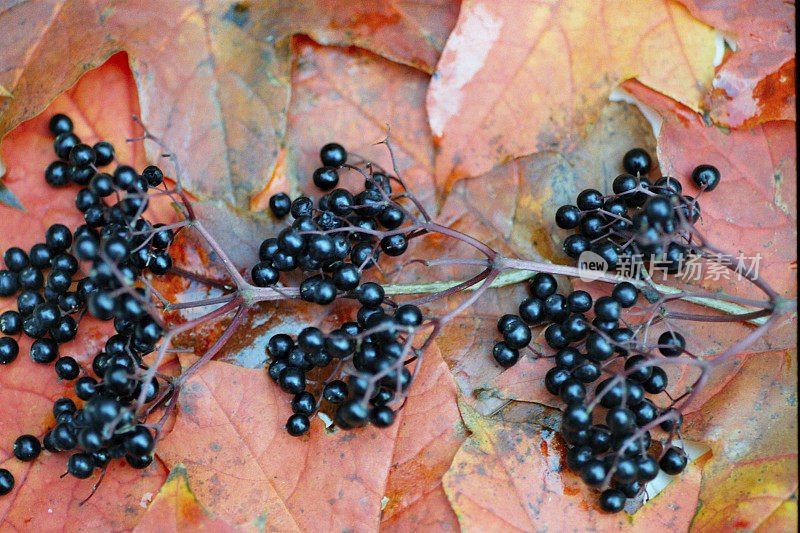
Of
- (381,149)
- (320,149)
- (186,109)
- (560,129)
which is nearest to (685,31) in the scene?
(560,129)

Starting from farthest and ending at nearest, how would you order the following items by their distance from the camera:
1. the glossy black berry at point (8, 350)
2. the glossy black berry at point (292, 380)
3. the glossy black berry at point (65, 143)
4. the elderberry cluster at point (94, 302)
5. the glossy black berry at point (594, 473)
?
1. the glossy black berry at point (65, 143)
2. the glossy black berry at point (8, 350)
3. the glossy black berry at point (292, 380)
4. the glossy black berry at point (594, 473)
5. the elderberry cluster at point (94, 302)

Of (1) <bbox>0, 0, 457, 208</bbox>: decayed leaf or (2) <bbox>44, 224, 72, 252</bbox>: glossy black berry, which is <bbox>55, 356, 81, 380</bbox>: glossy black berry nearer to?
(2) <bbox>44, 224, 72, 252</bbox>: glossy black berry

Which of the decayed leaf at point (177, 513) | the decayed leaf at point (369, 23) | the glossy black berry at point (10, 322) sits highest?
the decayed leaf at point (369, 23)

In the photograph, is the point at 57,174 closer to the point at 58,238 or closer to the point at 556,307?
the point at 58,238

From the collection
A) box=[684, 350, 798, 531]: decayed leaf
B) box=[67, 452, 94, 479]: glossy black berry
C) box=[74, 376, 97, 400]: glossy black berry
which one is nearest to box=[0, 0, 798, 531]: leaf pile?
box=[684, 350, 798, 531]: decayed leaf

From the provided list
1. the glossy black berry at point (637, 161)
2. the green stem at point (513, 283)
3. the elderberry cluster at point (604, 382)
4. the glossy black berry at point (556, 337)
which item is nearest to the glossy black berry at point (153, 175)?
the green stem at point (513, 283)

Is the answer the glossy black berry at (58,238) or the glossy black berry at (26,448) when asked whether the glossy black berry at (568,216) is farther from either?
the glossy black berry at (26,448)
